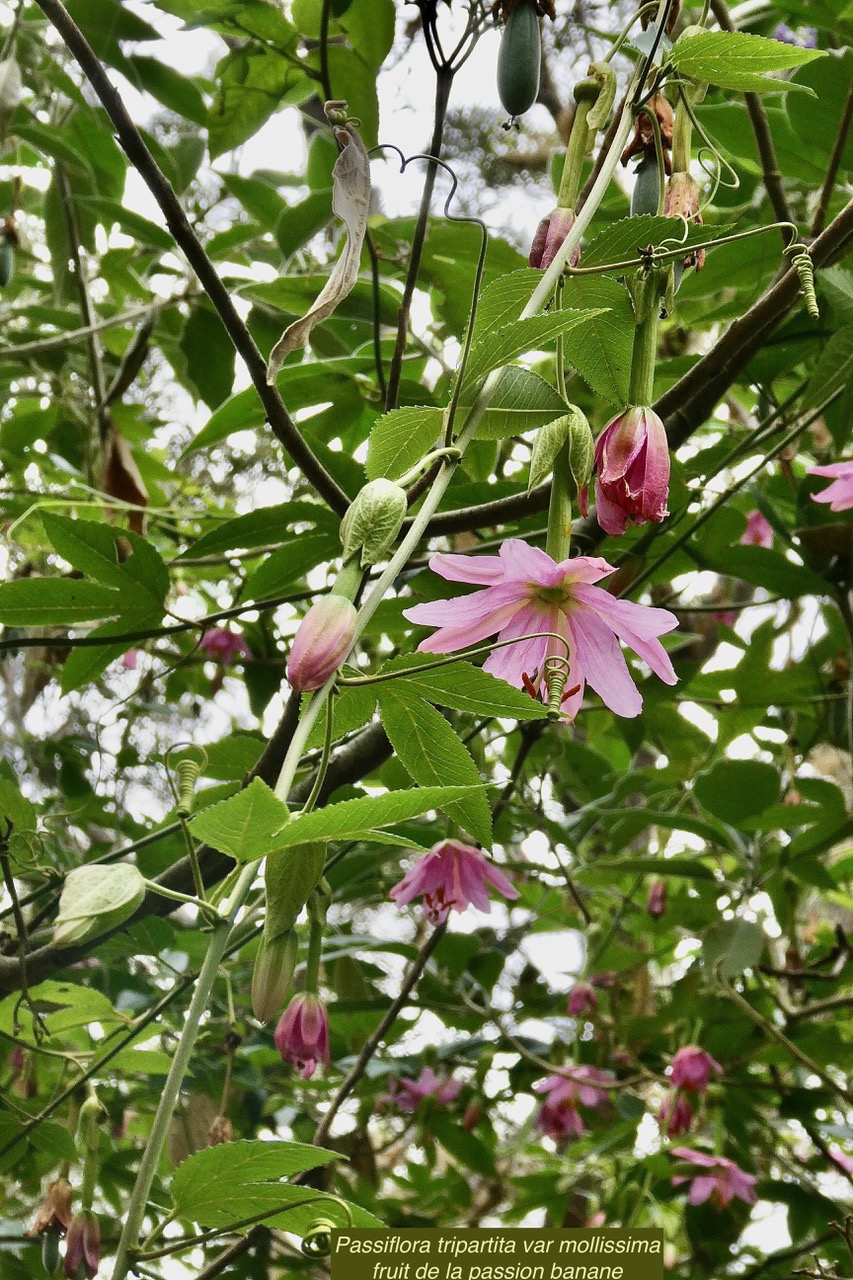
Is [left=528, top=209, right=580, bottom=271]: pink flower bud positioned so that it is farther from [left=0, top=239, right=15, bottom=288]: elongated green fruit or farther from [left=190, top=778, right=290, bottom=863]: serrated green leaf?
[left=0, top=239, right=15, bottom=288]: elongated green fruit

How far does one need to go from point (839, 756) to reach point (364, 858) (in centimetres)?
54

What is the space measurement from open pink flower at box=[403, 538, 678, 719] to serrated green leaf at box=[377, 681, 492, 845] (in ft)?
0.15

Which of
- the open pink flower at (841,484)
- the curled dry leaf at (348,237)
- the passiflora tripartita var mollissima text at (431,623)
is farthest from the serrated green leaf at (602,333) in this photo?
the open pink flower at (841,484)

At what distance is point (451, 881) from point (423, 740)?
397 millimetres

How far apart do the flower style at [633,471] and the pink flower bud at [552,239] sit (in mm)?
80

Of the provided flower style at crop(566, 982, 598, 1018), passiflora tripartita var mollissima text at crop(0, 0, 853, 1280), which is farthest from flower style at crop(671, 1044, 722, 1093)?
flower style at crop(566, 982, 598, 1018)

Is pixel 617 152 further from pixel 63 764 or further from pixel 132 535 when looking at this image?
pixel 63 764

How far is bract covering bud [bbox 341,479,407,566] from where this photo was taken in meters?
0.32

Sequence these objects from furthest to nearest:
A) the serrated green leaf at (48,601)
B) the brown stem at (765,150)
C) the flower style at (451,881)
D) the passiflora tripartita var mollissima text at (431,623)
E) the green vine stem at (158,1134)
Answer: the flower style at (451,881) < the brown stem at (765,150) < the serrated green leaf at (48,601) < the passiflora tripartita var mollissima text at (431,623) < the green vine stem at (158,1134)

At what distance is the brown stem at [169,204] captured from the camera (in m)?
0.39

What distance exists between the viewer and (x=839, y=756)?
122cm

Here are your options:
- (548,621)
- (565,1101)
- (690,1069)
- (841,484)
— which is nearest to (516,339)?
(548,621)

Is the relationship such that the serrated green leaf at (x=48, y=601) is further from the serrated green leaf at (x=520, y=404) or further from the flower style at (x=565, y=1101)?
the flower style at (x=565, y=1101)

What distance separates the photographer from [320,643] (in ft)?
1.00
